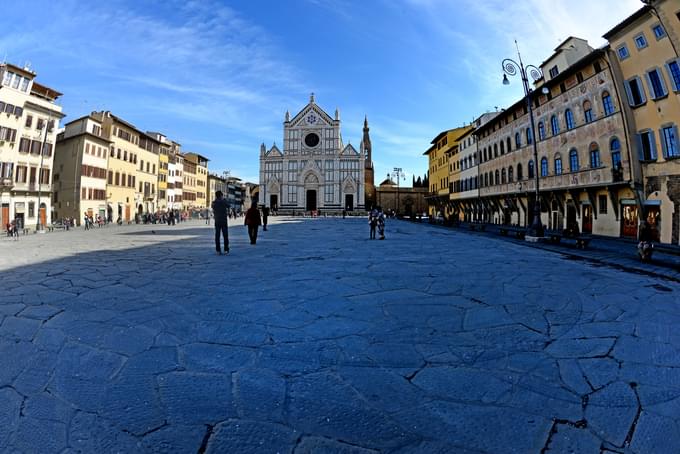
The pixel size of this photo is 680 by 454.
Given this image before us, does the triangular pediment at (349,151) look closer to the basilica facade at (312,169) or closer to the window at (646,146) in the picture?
the basilica facade at (312,169)

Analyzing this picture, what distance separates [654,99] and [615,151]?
10.7ft

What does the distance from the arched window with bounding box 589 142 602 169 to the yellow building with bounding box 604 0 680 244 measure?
261cm

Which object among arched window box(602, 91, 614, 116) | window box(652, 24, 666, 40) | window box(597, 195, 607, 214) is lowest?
window box(597, 195, 607, 214)

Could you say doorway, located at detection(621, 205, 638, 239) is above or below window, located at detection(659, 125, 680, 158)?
below

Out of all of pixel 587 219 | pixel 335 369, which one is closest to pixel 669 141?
pixel 587 219

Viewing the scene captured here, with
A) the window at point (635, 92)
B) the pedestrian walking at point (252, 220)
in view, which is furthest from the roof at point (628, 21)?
the pedestrian walking at point (252, 220)

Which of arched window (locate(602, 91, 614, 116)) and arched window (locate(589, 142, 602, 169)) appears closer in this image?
arched window (locate(602, 91, 614, 116))

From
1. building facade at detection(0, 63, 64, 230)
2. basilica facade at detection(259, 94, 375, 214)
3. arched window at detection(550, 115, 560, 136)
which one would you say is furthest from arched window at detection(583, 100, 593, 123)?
basilica facade at detection(259, 94, 375, 214)

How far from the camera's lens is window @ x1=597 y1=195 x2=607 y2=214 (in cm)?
2230

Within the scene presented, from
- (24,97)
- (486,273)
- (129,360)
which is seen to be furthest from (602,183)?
(24,97)

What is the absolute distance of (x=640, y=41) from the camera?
59.3 ft

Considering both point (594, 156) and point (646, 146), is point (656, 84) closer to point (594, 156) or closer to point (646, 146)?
point (646, 146)

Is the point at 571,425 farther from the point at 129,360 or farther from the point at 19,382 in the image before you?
the point at 19,382

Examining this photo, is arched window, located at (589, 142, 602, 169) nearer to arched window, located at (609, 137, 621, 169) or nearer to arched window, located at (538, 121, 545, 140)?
arched window, located at (609, 137, 621, 169)
